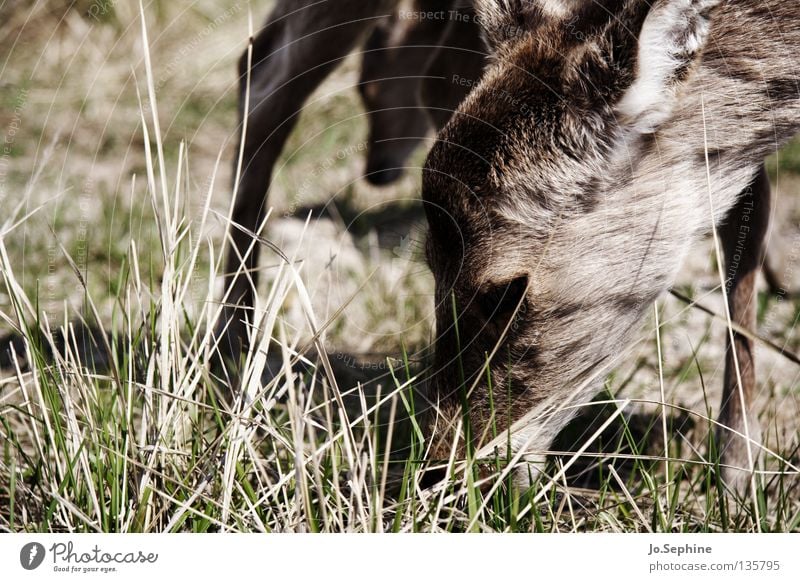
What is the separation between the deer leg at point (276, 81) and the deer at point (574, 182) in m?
0.53

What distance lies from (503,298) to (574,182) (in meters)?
0.35

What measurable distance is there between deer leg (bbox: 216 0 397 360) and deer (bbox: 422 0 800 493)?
1.74 feet

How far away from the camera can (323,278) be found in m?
2.92

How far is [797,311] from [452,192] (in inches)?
58.2

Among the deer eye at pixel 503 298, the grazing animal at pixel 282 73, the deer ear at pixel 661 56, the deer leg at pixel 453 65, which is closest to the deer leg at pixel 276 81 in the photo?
the grazing animal at pixel 282 73

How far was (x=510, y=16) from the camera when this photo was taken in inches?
85.0

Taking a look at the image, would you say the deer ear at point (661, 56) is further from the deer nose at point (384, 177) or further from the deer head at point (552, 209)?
the deer nose at point (384, 177)

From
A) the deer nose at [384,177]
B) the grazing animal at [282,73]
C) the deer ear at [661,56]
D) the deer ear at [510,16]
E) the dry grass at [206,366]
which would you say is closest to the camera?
the deer ear at [661,56]

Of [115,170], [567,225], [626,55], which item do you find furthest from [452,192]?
[115,170]

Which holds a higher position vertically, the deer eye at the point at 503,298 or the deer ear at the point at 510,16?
the deer ear at the point at 510,16

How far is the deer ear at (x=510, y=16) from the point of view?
2.11 meters

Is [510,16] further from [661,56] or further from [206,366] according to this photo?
[206,366]

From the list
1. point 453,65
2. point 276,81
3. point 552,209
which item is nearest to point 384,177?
point 453,65
